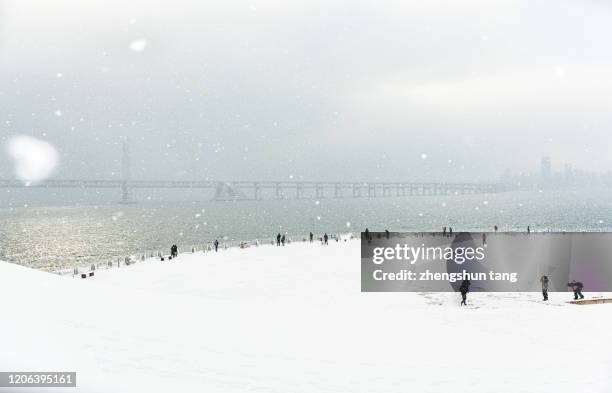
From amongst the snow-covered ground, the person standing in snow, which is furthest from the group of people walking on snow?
the snow-covered ground

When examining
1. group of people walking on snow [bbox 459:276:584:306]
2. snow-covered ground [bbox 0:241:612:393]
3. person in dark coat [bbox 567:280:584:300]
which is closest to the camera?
snow-covered ground [bbox 0:241:612:393]

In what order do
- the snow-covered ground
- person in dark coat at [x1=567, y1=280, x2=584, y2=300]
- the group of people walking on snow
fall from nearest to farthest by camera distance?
the snow-covered ground < the group of people walking on snow < person in dark coat at [x1=567, y1=280, x2=584, y2=300]

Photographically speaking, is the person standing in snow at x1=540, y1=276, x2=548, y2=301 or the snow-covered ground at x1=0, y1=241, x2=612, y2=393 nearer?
the snow-covered ground at x1=0, y1=241, x2=612, y2=393

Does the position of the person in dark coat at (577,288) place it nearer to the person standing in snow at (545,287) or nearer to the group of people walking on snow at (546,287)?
the group of people walking on snow at (546,287)

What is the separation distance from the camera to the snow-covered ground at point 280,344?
6.41 meters

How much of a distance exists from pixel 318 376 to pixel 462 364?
2.80 metres

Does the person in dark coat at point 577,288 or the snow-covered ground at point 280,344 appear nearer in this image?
the snow-covered ground at point 280,344

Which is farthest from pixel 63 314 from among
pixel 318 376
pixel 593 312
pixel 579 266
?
pixel 579 266

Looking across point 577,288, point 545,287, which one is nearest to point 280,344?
point 545,287

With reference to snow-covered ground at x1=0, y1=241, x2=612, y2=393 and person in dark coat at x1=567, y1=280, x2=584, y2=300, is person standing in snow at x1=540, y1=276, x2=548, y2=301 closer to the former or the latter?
person in dark coat at x1=567, y1=280, x2=584, y2=300

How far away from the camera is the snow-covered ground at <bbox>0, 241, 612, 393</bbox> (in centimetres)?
641

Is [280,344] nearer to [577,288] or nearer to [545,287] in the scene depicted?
[545,287]

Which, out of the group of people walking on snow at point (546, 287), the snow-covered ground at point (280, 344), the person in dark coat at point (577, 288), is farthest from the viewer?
the person in dark coat at point (577, 288)

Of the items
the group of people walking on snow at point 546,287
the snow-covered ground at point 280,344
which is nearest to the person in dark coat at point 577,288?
the group of people walking on snow at point 546,287
